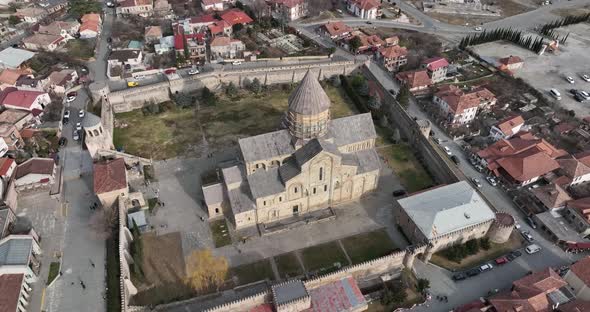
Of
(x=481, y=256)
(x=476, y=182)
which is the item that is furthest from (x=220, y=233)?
(x=476, y=182)

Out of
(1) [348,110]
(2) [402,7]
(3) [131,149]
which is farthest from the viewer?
(2) [402,7]

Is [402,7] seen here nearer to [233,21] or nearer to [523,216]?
[233,21]

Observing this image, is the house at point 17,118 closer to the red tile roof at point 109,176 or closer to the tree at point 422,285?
the red tile roof at point 109,176

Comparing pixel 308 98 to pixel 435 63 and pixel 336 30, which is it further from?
pixel 336 30

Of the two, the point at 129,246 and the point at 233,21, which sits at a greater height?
the point at 233,21

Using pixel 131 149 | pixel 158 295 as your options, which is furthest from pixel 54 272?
pixel 131 149

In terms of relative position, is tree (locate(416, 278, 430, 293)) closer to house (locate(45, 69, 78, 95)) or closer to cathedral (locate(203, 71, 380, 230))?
cathedral (locate(203, 71, 380, 230))

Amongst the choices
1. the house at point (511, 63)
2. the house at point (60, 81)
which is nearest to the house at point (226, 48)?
the house at point (60, 81)
